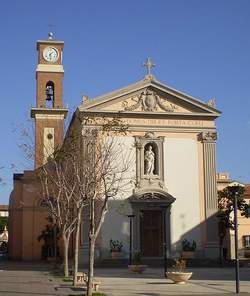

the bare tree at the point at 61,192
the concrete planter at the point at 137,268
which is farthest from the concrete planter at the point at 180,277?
the concrete planter at the point at 137,268

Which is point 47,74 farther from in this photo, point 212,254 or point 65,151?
point 65,151

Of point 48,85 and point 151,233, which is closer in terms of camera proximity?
point 151,233

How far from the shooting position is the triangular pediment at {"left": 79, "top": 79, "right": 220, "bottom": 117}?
42.0m

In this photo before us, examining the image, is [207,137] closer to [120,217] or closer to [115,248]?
[120,217]

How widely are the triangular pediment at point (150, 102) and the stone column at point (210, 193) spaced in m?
2.08

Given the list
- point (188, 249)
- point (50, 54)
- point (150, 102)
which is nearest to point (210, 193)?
point (188, 249)

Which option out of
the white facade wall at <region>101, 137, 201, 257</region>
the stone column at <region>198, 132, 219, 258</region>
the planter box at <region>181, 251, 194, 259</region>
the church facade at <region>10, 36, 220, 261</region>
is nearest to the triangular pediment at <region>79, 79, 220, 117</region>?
the church facade at <region>10, 36, 220, 261</region>

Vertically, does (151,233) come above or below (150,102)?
below

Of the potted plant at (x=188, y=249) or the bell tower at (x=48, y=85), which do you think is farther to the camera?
the bell tower at (x=48, y=85)

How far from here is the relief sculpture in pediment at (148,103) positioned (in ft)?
140

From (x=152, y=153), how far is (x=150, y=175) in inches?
66.0

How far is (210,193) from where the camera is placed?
4225 centimetres

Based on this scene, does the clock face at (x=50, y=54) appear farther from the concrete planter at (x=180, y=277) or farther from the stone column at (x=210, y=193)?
the concrete planter at (x=180, y=277)

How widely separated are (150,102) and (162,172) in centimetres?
537
